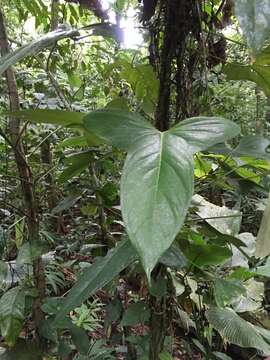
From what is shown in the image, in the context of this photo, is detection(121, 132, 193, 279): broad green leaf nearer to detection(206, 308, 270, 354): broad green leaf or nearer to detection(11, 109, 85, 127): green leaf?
detection(11, 109, 85, 127): green leaf

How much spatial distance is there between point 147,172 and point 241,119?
326 cm

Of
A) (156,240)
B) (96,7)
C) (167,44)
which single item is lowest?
(156,240)

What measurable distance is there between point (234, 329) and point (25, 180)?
21.4 inches

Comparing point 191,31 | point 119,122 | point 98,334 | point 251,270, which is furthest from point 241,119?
point 119,122

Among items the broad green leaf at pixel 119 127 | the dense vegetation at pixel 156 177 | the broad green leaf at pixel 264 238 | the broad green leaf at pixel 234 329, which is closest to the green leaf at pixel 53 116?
the dense vegetation at pixel 156 177

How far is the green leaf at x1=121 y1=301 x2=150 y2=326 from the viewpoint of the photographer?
2.52 feet

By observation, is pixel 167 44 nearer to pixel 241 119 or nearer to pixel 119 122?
pixel 119 122

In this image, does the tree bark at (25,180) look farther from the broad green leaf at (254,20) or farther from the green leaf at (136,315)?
the broad green leaf at (254,20)

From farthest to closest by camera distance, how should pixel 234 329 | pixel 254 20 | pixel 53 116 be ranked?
pixel 234 329 → pixel 53 116 → pixel 254 20

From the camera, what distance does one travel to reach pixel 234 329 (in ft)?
2.80

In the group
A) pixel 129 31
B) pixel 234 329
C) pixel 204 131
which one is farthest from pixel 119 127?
pixel 234 329

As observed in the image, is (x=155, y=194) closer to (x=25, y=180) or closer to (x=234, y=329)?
(x=25, y=180)

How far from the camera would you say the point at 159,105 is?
0.70m

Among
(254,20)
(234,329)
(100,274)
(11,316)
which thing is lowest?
(234,329)
